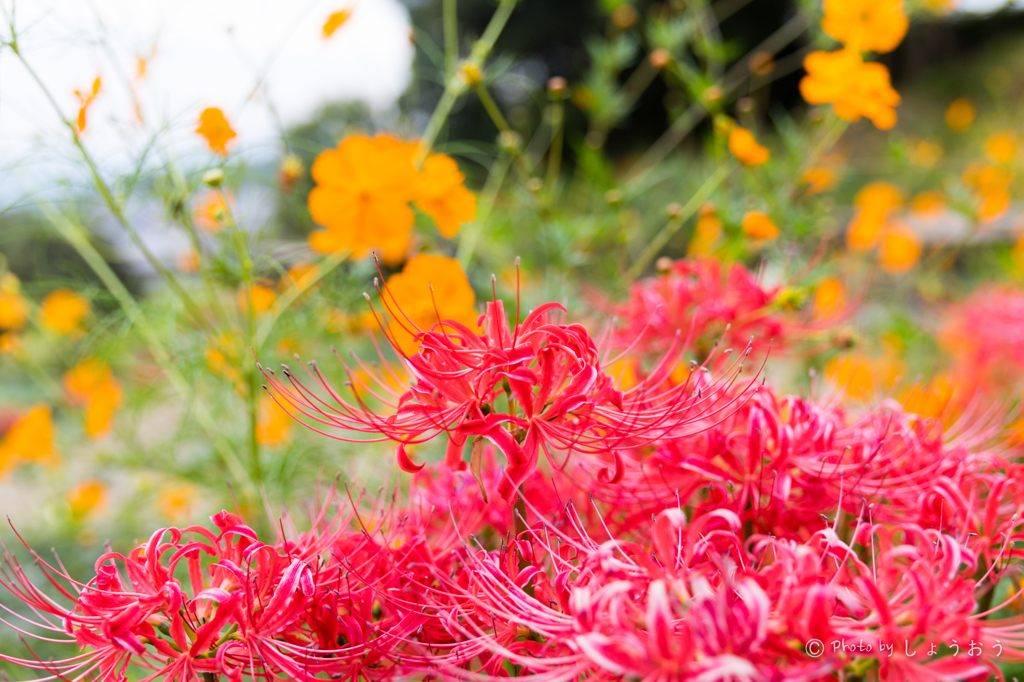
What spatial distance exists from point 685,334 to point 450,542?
1.72 feet

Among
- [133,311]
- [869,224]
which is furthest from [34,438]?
[869,224]

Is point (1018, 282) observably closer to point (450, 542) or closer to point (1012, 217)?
point (1012, 217)

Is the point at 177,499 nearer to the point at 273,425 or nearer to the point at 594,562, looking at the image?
the point at 273,425

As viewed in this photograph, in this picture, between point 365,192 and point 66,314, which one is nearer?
point 365,192

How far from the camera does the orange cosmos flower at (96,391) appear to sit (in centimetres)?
165

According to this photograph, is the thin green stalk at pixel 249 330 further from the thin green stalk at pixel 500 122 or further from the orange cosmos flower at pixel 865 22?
the orange cosmos flower at pixel 865 22

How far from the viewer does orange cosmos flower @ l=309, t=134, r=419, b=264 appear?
3.62 feet

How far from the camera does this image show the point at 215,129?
1.05 m

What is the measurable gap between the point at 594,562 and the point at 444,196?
33.2 inches

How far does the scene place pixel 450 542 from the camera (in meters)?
0.70

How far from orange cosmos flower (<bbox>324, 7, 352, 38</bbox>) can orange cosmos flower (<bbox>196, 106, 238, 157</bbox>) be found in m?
0.23

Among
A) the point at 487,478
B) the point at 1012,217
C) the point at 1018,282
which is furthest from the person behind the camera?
the point at 1012,217

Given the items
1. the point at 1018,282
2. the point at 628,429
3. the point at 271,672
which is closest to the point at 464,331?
the point at 628,429

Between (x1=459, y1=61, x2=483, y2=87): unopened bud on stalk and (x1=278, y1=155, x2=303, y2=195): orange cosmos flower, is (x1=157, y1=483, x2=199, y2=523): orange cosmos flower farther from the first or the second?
(x1=459, y1=61, x2=483, y2=87): unopened bud on stalk
